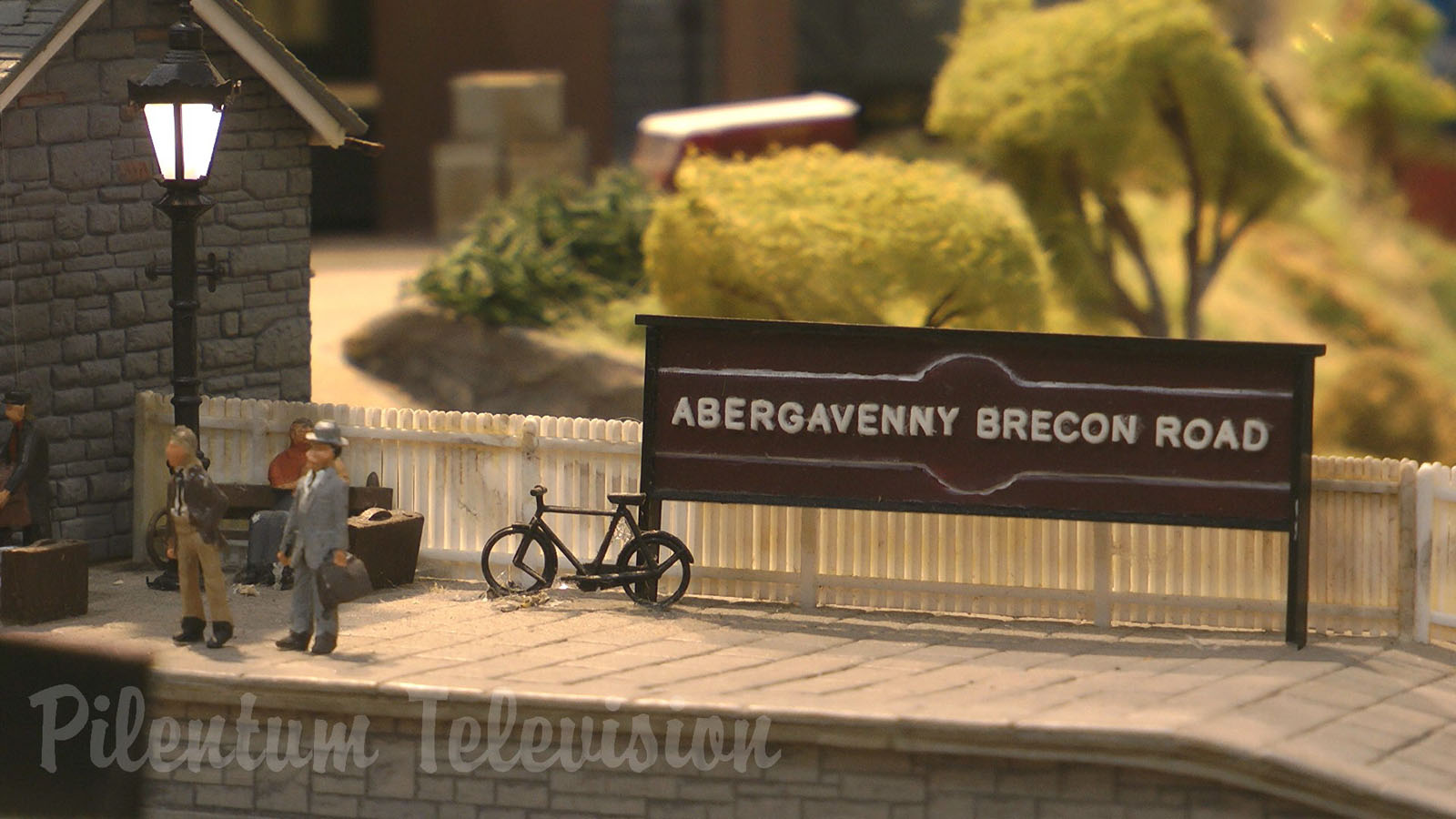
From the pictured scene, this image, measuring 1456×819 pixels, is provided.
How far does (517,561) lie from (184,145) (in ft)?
10.9

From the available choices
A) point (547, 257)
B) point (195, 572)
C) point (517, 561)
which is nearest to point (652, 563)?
point (517, 561)

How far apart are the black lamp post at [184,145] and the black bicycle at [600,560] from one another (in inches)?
86.0

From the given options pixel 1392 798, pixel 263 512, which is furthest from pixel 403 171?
pixel 1392 798

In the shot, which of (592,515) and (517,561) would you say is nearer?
(517,561)

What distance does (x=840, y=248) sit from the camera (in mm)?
19844

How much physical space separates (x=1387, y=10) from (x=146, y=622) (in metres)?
33.1

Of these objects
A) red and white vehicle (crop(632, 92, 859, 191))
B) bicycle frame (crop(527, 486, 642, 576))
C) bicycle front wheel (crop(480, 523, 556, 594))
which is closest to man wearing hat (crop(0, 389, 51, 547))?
bicycle front wheel (crop(480, 523, 556, 594))

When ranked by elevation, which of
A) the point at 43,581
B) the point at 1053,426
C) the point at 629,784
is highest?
the point at 1053,426

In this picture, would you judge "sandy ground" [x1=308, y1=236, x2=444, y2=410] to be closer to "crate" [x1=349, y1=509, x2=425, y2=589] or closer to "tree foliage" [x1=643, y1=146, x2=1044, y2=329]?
"tree foliage" [x1=643, y1=146, x2=1044, y2=329]

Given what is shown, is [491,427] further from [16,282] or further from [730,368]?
[16,282]

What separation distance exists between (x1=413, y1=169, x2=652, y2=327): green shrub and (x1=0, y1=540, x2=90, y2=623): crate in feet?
31.7

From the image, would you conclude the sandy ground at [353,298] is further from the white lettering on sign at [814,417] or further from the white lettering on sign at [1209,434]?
the white lettering on sign at [1209,434]

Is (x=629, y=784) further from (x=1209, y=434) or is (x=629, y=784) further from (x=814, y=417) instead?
(x=1209, y=434)

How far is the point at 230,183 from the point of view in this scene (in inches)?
586
